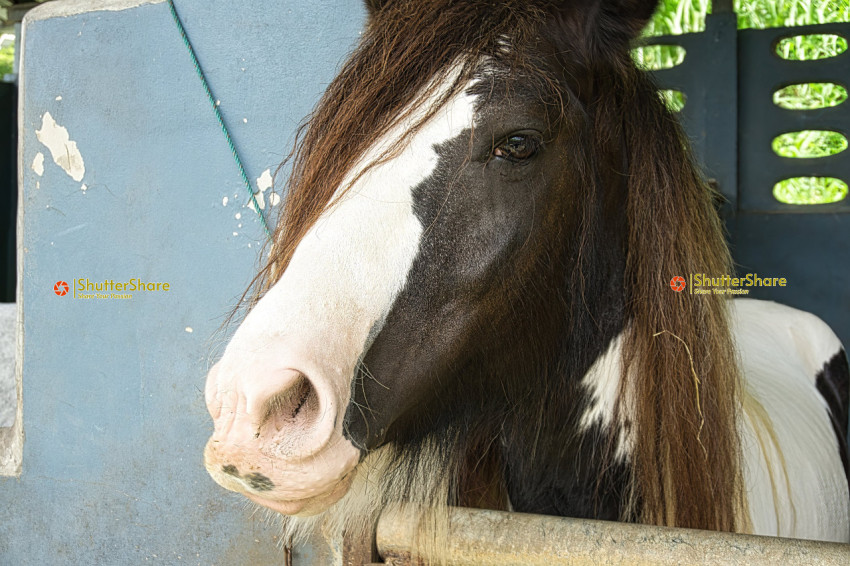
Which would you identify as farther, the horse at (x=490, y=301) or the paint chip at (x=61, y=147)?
the paint chip at (x=61, y=147)

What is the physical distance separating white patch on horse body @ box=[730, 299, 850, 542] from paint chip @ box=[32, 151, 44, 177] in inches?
73.0

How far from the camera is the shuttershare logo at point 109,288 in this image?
1.85 meters

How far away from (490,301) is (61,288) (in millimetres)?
1443

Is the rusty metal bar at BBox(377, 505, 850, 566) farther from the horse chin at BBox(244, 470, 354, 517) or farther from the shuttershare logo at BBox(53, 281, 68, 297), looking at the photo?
the shuttershare logo at BBox(53, 281, 68, 297)

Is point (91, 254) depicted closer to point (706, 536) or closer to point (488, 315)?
point (488, 315)

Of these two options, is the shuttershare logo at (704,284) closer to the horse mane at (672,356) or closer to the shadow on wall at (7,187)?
the horse mane at (672,356)

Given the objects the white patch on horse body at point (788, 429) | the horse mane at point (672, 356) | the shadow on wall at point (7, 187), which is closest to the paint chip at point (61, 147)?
the horse mane at point (672, 356)

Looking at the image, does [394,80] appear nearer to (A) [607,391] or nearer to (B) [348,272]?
(B) [348,272]

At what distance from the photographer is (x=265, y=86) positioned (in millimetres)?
1706

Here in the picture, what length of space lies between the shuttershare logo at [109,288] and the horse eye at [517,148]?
3.70 feet

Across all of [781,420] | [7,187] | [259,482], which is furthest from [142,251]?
[7,187]

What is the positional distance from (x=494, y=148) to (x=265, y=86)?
2.88 feet

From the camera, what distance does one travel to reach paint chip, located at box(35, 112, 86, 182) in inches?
75.5

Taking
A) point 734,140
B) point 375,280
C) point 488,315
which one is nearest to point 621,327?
point 488,315
